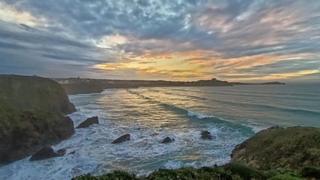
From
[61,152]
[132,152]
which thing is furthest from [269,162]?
[61,152]

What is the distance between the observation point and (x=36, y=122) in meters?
31.2

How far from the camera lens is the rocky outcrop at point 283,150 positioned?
54.1ft

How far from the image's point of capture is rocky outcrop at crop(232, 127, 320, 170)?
54.1ft

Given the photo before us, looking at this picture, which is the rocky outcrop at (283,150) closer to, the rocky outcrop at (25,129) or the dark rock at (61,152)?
the dark rock at (61,152)

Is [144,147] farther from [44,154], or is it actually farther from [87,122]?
[87,122]

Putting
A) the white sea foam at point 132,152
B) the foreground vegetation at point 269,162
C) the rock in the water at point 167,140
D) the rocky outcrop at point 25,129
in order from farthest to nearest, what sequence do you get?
1. the rock in the water at point 167,140
2. the rocky outcrop at point 25,129
3. the white sea foam at point 132,152
4. the foreground vegetation at point 269,162

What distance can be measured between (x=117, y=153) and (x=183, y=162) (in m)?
6.33

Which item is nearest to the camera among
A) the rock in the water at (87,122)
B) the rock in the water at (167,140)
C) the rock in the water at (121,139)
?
the rock in the water at (167,140)

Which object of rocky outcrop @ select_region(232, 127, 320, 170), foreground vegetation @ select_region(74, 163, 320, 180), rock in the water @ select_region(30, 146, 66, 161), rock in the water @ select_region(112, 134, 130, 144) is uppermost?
foreground vegetation @ select_region(74, 163, 320, 180)

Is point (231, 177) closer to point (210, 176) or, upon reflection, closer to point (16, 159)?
point (210, 176)

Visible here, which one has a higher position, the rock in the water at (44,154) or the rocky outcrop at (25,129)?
the rocky outcrop at (25,129)

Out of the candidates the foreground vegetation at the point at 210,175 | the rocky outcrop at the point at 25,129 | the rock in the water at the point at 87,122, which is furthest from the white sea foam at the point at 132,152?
the foreground vegetation at the point at 210,175

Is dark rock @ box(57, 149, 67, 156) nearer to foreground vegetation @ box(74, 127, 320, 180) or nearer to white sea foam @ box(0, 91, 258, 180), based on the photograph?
white sea foam @ box(0, 91, 258, 180)

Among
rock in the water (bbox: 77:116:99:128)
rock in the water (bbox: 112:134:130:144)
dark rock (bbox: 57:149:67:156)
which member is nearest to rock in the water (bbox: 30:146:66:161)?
dark rock (bbox: 57:149:67:156)
